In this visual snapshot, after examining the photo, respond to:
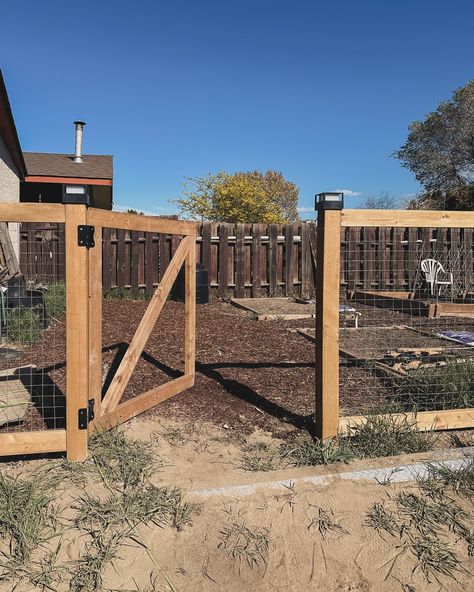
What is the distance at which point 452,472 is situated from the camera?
319 centimetres

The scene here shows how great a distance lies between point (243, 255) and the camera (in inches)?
522

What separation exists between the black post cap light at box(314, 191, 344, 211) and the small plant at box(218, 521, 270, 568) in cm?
203

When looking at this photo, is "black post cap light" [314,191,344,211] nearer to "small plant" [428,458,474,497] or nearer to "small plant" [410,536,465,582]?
"small plant" [428,458,474,497]

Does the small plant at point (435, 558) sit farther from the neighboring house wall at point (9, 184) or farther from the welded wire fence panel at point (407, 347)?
the neighboring house wall at point (9, 184)

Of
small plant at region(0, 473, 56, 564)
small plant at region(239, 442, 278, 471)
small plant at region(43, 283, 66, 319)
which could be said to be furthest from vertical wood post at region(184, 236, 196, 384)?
small plant at region(43, 283, 66, 319)

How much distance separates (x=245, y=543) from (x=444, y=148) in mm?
36393

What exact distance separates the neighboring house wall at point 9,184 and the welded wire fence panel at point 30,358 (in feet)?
2.64

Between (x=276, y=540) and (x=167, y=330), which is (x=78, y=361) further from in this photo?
(x=167, y=330)

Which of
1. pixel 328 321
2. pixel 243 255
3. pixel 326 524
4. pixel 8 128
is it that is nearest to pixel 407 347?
pixel 328 321

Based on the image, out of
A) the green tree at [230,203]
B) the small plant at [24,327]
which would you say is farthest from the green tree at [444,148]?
the small plant at [24,327]

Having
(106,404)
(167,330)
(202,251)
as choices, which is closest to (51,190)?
(202,251)

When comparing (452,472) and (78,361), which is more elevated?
(78,361)

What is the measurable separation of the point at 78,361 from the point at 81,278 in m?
0.54

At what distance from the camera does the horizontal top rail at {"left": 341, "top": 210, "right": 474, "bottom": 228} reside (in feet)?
11.9
